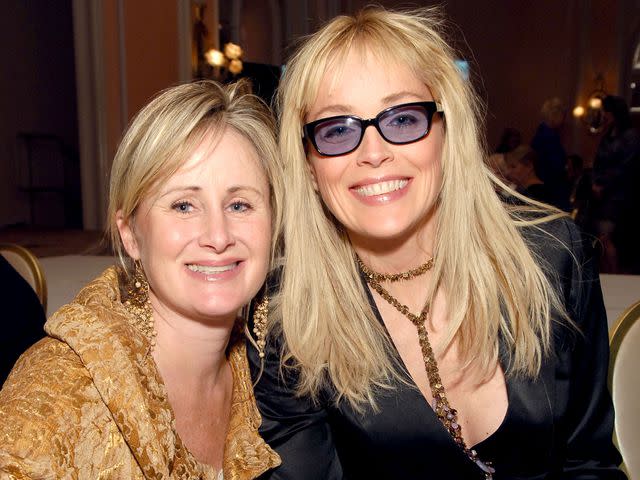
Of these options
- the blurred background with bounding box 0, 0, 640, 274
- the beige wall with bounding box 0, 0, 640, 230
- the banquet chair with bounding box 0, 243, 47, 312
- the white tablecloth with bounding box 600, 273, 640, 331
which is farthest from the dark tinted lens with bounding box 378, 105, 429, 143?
the beige wall with bounding box 0, 0, 640, 230

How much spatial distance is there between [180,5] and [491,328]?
24.9 ft

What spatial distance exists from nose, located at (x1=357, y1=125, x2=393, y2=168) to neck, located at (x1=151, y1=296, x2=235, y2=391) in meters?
0.54

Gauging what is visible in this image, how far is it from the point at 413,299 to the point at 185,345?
60cm

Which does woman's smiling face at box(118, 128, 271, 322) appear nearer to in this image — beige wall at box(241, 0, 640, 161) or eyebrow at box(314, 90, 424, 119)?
eyebrow at box(314, 90, 424, 119)

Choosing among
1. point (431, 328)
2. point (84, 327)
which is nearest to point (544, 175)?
point (431, 328)

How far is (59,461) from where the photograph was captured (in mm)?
1328

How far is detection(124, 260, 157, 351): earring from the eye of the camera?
5.54ft

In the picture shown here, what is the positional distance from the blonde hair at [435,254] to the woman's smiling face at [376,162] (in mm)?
38

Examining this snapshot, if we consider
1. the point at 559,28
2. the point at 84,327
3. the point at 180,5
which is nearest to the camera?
the point at 84,327

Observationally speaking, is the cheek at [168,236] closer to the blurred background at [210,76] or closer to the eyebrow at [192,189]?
the eyebrow at [192,189]

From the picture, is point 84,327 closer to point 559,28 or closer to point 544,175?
point 544,175

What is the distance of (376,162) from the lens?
1630 millimetres

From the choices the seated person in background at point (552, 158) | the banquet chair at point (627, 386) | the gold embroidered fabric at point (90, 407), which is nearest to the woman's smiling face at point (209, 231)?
the gold embroidered fabric at point (90, 407)

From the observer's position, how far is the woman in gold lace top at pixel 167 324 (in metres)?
1.39
